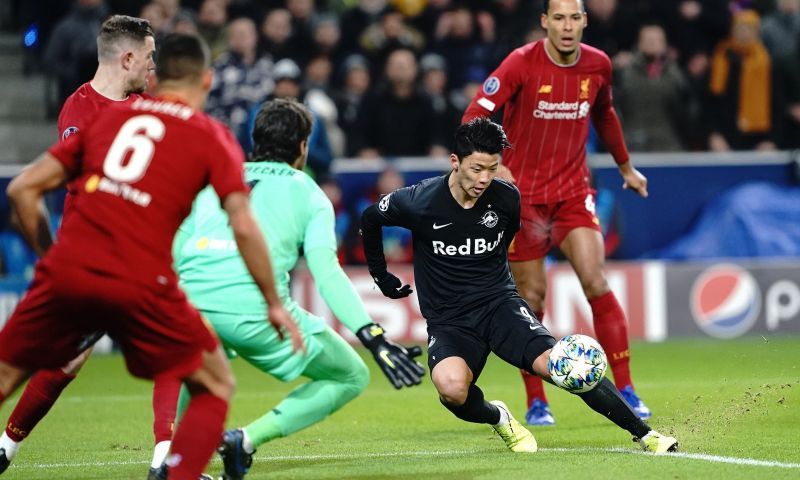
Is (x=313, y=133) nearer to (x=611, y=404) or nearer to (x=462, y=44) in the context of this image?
(x=462, y=44)

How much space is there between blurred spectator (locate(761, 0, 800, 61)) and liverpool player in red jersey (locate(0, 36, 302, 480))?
12.0 m

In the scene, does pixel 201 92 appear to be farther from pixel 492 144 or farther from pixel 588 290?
pixel 588 290

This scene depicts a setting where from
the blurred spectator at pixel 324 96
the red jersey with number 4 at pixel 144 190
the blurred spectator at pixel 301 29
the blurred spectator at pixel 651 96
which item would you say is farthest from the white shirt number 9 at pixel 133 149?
the blurred spectator at pixel 651 96

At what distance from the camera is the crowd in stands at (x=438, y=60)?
47.5ft

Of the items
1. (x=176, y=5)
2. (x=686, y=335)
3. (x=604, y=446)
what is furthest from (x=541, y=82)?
(x=176, y=5)

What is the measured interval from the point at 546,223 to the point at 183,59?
3.95 m

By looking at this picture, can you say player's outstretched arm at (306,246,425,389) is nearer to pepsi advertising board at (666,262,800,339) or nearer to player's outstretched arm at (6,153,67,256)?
player's outstretched arm at (6,153,67,256)

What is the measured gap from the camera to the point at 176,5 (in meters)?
15.0

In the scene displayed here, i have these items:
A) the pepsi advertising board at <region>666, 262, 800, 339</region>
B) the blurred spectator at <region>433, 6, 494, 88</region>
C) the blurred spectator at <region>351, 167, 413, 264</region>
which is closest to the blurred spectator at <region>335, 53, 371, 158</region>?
the blurred spectator at <region>351, 167, 413, 264</region>

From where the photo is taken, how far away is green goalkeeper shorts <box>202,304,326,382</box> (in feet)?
19.8

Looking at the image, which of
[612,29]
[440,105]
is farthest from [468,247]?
[612,29]

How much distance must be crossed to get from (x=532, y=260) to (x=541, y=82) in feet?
3.65

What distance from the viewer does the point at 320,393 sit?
20.5ft

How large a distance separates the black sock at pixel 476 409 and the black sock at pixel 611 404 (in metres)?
0.56
